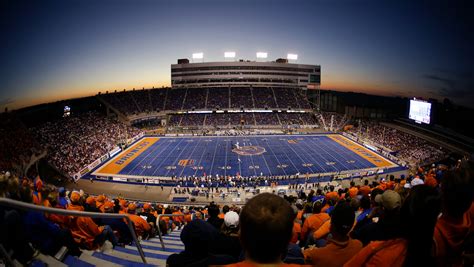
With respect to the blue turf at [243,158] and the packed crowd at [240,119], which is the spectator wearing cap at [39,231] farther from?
the packed crowd at [240,119]

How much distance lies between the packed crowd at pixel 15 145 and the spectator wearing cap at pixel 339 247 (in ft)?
102

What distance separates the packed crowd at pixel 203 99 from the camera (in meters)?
69.8

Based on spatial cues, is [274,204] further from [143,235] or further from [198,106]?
[198,106]

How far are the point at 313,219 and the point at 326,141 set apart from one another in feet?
160

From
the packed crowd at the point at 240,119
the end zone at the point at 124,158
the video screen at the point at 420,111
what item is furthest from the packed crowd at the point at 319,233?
the packed crowd at the point at 240,119

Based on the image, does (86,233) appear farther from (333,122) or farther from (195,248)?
(333,122)

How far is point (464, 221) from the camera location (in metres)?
2.27

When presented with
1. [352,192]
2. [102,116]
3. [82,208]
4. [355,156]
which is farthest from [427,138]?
[102,116]

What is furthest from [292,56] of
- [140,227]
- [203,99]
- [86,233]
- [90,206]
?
[86,233]

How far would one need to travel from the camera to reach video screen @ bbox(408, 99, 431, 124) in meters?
38.4

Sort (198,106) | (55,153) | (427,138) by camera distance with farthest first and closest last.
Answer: (198,106) < (427,138) < (55,153)

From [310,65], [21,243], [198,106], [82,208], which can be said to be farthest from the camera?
[310,65]

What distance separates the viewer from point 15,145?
96.3 feet

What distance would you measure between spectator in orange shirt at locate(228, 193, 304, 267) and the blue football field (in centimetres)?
3164
